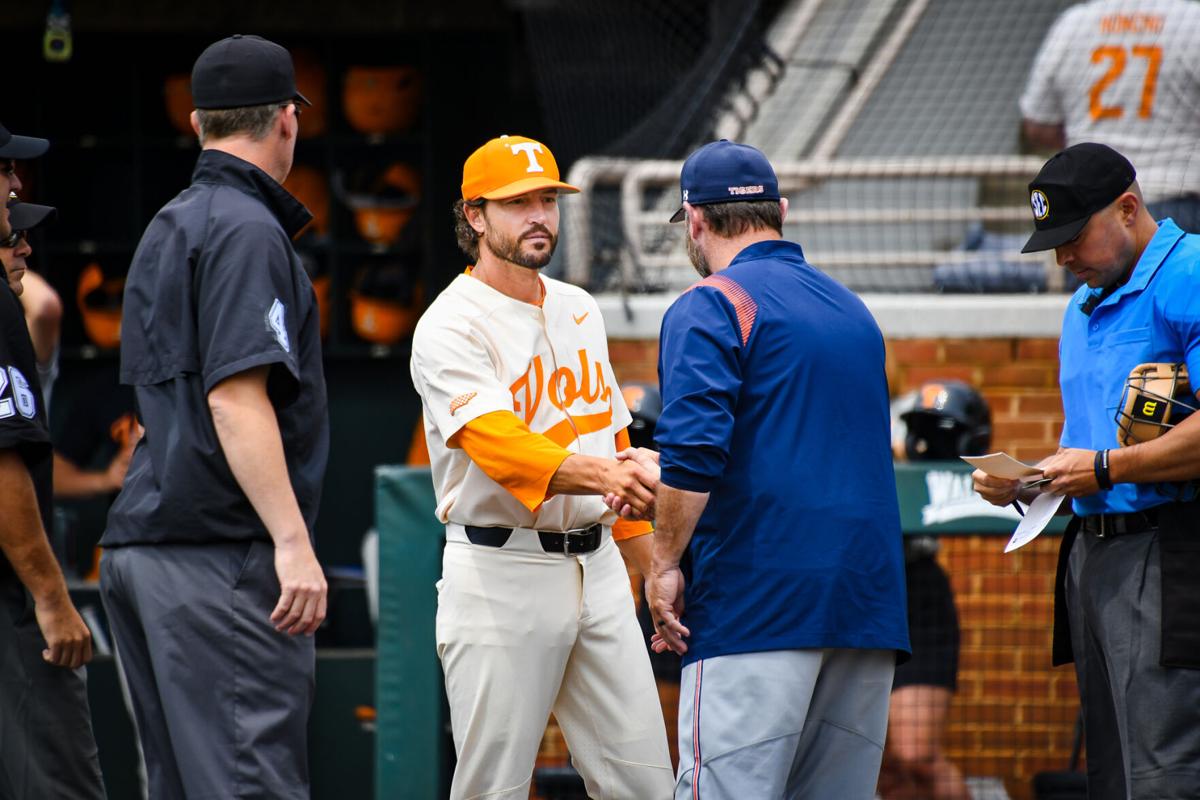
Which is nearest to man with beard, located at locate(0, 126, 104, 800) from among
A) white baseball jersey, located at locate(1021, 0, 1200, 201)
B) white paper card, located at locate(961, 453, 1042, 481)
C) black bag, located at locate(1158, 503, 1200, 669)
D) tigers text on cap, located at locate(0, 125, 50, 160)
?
tigers text on cap, located at locate(0, 125, 50, 160)

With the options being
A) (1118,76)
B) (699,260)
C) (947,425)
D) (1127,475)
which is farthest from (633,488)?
(1118,76)

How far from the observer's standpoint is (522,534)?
4.06 metres

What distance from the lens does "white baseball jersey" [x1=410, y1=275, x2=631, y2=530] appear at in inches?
156

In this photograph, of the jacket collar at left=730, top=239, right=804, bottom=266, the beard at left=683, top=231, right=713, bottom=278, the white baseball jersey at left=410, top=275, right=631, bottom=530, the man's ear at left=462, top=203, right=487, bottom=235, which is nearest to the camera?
the jacket collar at left=730, top=239, right=804, bottom=266

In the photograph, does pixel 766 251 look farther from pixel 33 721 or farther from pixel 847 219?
pixel 847 219

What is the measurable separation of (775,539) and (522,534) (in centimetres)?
84

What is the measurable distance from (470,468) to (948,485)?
5.32 ft

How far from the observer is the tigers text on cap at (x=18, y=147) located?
3990 millimetres

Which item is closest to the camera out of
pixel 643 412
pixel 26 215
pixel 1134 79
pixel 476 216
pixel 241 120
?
pixel 241 120

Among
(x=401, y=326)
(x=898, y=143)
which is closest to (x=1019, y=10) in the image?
(x=898, y=143)

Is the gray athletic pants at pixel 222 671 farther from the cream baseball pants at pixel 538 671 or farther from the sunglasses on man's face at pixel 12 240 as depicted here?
the sunglasses on man's face at pixel 12 240

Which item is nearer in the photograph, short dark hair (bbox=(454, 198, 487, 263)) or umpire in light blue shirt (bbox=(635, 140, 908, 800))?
umpire in light blue shirt (bbox=(635, 140, 908, 800))

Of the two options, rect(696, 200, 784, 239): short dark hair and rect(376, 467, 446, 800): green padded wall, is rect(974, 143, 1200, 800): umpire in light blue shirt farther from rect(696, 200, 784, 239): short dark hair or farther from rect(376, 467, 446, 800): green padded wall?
rect(376, 467, 446, 800): green padded wall

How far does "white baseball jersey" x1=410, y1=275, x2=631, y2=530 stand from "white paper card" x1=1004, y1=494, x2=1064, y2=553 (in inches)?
41.3
